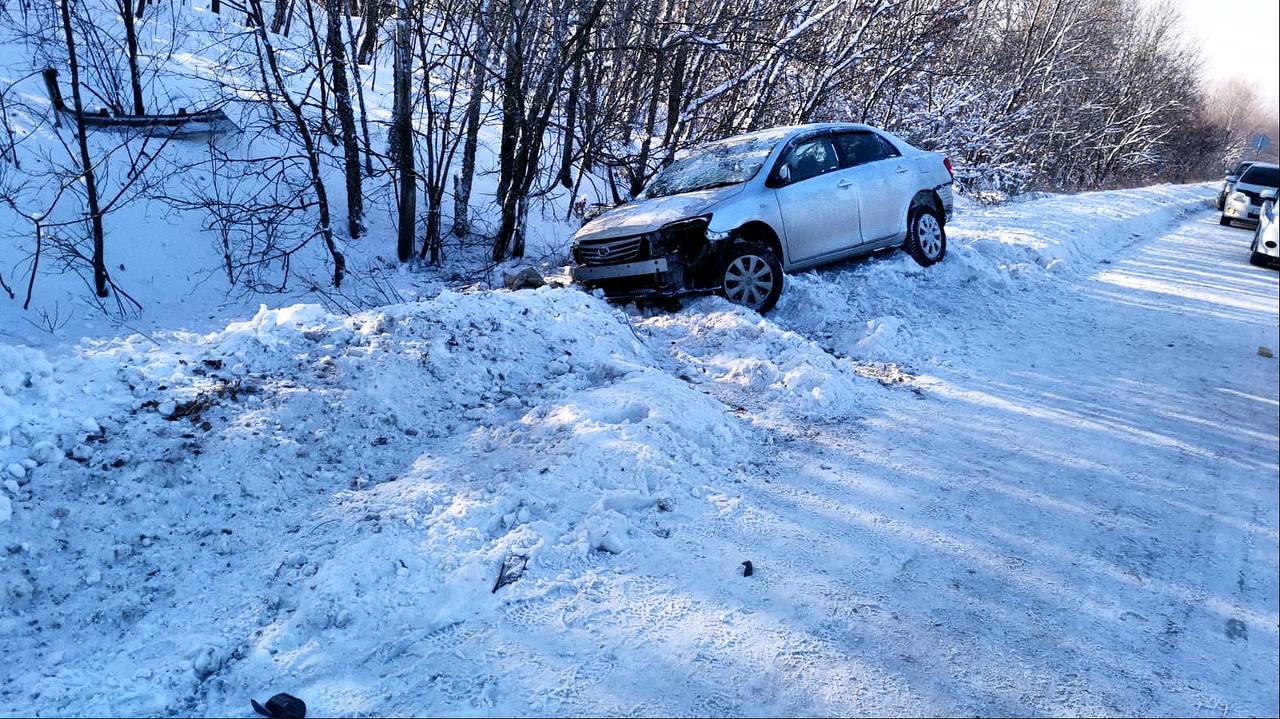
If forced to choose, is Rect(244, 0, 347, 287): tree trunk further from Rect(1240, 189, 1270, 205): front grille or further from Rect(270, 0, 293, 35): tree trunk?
Rect(1240, 189, 1270, 205): front grille

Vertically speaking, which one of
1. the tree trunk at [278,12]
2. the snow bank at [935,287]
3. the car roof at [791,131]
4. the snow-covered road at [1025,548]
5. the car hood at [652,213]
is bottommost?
the snow-covered road at [1025,548]

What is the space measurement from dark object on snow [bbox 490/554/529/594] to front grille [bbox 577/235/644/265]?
4.66 m

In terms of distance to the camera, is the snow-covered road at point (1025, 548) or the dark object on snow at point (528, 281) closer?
the snow-covered road at point (1025, 548)

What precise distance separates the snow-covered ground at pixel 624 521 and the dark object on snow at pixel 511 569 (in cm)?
4

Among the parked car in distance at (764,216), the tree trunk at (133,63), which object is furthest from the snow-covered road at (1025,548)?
the tree trunk at (133,63)

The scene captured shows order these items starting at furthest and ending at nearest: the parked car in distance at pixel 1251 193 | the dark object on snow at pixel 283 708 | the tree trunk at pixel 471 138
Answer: the parked car in distance at pixel 1251 193
the tree trunk at pixel 471 138
the dark object on snow at pixel 283 708

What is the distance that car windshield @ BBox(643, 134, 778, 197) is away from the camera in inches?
337

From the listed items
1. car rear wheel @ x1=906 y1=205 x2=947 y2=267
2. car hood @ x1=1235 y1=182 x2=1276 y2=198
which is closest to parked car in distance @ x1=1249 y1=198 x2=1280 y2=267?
car rear wheel @ x1=906 y1=205 x2=947 y2=267

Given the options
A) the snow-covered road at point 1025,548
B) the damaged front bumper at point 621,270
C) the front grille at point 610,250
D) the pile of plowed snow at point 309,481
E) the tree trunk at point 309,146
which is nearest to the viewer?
the snow-covered road at point 1025,548

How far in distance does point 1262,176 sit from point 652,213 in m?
21.6

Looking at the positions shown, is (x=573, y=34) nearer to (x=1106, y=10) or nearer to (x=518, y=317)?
(x=518, y=317)

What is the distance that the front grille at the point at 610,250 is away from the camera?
7.83 metres

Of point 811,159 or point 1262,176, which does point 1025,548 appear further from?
point 1262,176

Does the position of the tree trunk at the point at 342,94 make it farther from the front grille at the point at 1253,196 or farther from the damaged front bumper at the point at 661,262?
the front grille at the point at 1253,196
